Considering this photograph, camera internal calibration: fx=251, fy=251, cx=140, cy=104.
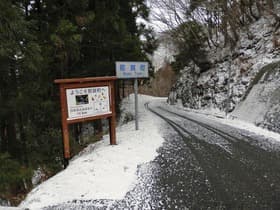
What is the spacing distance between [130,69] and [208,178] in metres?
4.69

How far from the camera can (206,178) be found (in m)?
4.07

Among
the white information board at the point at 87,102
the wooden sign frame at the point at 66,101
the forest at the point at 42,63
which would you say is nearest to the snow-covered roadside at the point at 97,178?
the wooden sign frame at the point at 66,101

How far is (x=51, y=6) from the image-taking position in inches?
320

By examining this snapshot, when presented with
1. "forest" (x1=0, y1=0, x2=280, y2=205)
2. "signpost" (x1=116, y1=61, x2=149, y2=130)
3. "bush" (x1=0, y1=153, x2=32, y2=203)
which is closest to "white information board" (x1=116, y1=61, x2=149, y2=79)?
"signpost" (x1=116, y1=61, x2=149, y2=130)

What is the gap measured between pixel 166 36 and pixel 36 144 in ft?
43.2

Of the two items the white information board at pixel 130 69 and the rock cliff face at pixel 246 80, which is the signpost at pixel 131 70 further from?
the rock cliff face at pixel 246 80

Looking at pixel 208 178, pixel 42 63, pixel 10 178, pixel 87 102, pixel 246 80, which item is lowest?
pixel 10 178

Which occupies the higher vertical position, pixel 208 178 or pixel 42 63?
pixel 42 63

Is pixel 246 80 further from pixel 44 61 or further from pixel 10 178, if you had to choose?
pixel 10 178

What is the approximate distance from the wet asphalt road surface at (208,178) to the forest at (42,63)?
295 cm

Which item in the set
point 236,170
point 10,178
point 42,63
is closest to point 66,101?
point 42,63

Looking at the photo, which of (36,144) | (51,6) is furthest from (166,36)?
(36,144)

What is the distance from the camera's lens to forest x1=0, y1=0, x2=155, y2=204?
5543 mm

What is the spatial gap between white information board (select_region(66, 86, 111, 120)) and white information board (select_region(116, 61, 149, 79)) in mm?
1748
